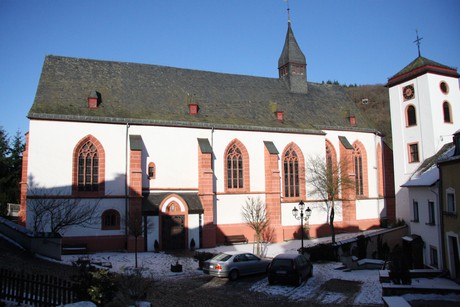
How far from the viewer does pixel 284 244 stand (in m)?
27.7

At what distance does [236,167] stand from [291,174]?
4.78 m

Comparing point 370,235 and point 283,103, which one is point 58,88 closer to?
point 283,103

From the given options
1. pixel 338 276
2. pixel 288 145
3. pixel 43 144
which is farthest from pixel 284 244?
pixel 43 144

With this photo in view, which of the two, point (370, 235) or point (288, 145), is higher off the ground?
point (288, 145)

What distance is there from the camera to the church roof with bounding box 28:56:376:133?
84.4ft

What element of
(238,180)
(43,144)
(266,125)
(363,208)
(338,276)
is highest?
(266,125)

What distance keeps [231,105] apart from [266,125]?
3.28 meters

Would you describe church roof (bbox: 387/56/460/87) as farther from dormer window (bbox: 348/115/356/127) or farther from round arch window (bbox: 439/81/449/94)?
dormer window (bbox: 348/115/356/127)

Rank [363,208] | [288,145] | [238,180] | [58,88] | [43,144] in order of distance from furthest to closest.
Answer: [363,208] < [288,145] < [238,180] < [58,88] < [43,144]

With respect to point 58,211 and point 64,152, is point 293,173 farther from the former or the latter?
point 58,211

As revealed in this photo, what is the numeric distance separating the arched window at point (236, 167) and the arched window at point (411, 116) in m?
12.1

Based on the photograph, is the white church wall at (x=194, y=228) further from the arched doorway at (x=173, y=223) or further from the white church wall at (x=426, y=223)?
the white church wall at (x=426, y=223)

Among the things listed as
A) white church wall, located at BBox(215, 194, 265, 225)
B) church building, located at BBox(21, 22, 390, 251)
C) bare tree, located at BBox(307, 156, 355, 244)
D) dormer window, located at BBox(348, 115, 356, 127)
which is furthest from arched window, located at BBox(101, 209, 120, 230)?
dormer window, located at BBox(348, 115, 356, 127)

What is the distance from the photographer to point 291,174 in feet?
101
